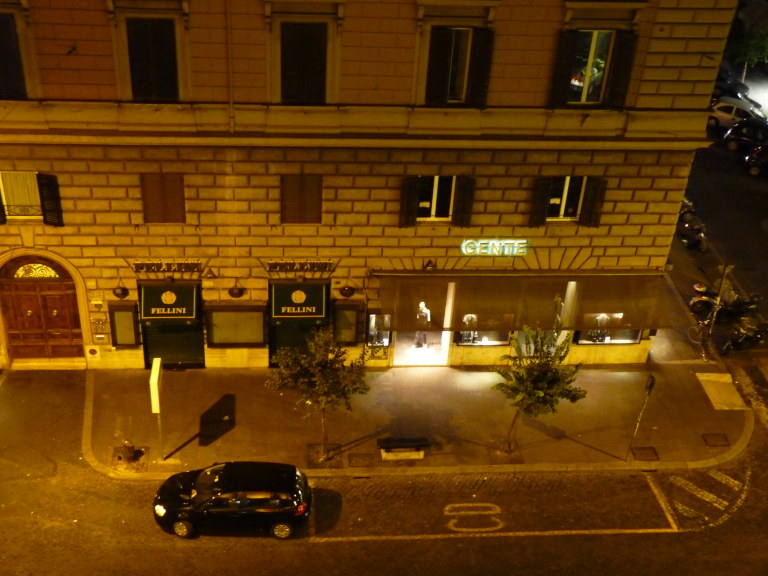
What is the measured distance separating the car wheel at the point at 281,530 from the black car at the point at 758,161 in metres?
34.3

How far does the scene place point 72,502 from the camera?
2050 centimetres

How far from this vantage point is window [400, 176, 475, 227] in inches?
938

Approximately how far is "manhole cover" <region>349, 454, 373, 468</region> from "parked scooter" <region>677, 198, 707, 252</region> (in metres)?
20.2

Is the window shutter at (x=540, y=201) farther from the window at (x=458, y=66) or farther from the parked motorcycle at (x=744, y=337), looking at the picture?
the parked motorcycle at (x=744, y=337)

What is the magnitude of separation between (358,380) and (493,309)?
6506 millimetres

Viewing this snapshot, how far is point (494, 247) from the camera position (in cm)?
2525

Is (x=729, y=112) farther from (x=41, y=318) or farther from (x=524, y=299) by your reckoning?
(x=41, y=318)

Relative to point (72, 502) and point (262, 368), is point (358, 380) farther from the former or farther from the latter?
point (72, 502)

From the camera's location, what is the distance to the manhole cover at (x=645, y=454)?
76.2 ft

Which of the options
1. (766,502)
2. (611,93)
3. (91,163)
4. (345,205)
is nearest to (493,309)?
(345,205)

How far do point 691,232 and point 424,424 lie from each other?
18.0 m

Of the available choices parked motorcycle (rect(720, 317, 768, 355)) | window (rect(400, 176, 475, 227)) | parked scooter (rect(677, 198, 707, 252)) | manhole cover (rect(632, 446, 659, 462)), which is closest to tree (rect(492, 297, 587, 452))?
manhole cover (rect(632, 446, 659, 462))

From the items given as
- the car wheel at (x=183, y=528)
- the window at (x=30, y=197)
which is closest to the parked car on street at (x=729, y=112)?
the window at (x=30, y=197)

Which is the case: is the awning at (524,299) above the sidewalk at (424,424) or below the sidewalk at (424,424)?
above
